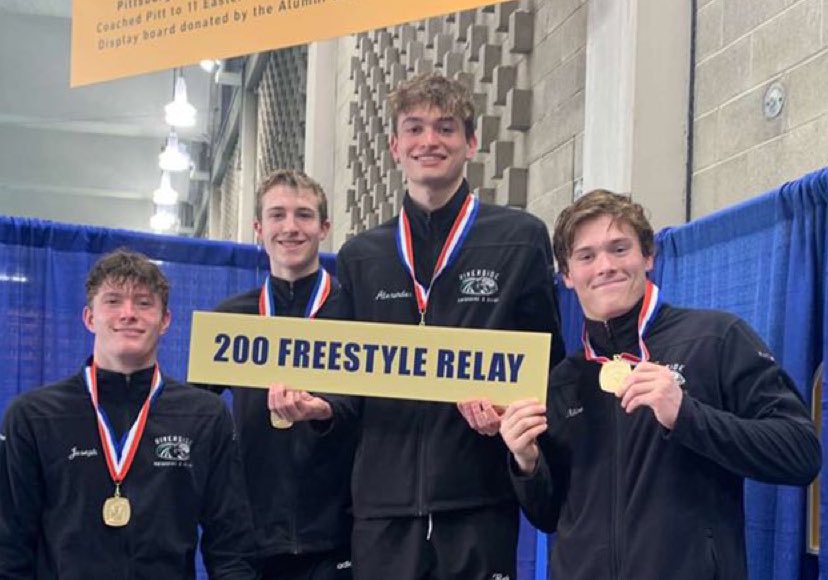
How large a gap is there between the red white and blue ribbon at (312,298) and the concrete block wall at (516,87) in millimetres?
2291

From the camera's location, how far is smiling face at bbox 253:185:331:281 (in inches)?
134

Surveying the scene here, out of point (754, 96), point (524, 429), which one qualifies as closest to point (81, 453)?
point (524, 429)

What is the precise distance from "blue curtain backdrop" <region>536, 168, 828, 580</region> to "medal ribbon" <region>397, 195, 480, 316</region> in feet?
3.04

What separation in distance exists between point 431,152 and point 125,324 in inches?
40.7

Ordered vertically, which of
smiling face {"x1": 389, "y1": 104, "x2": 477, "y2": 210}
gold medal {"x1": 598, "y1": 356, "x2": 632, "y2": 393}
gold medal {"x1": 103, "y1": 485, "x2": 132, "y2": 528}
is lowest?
gold medal {"x1": 103, "y1": 485, "x2": 132, "y2": 528}

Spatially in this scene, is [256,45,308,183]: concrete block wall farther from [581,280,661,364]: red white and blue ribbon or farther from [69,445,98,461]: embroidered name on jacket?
[581,280,661,364]: red white and blue ribbon

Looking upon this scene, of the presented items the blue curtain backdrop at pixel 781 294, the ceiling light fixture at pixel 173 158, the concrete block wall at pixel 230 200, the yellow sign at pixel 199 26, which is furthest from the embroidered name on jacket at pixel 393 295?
the concrete block wall at pixel 230 200

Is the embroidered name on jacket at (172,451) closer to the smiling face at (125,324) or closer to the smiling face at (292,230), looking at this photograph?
the smiling face at (125,324)

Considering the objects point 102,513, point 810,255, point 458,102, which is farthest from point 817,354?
point 102,513

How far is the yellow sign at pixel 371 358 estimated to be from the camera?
2.64m

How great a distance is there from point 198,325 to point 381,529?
75 cm

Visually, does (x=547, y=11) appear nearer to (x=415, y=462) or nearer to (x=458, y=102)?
(x=458, y=102)

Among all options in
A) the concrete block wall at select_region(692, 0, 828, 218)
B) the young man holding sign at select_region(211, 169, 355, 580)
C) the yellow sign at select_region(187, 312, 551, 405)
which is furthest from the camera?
the concrete block wall at select_region(692, 0, 828, 218)

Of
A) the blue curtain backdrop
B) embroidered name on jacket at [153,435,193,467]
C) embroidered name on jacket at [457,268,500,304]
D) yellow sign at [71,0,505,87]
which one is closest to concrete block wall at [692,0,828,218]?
the blue curtain backdrop
